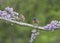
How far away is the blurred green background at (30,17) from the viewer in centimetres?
135

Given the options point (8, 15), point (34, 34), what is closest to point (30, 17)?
point (34, 34)

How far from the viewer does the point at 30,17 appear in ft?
4.58

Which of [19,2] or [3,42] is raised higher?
[19,2]

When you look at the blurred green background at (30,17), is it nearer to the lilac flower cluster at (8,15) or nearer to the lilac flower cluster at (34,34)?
→ the lilac flower cluster at (34,34)

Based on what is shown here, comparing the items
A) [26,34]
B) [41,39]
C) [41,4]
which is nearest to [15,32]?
[26,34]

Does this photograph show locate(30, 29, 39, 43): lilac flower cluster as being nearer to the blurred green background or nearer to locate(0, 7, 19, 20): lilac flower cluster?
the blurred green background

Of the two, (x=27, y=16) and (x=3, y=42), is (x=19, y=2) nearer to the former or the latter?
(x=27, y=16)

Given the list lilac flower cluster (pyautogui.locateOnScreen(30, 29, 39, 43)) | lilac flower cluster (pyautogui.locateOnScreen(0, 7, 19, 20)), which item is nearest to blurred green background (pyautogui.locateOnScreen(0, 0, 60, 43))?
lilac flower cluster (pyautogui.locateOnScreen(30, 29, 39, 43))

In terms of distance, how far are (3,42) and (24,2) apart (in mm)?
290

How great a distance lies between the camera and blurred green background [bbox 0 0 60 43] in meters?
1.35

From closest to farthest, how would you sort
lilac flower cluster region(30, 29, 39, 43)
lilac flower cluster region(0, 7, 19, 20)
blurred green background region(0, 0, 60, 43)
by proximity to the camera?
lilac flower cluster region(0, 7, 19, 20) → lilac flower cluster region(30, 29, 39, 43) → blurred green background region(0, 0, 60, 43)

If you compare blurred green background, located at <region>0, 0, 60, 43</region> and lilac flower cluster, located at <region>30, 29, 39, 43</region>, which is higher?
blurred green background, located at <region>0, 0, 60, 43</region>

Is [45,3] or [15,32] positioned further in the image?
[45,3]

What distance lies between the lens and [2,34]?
56.8 inches
